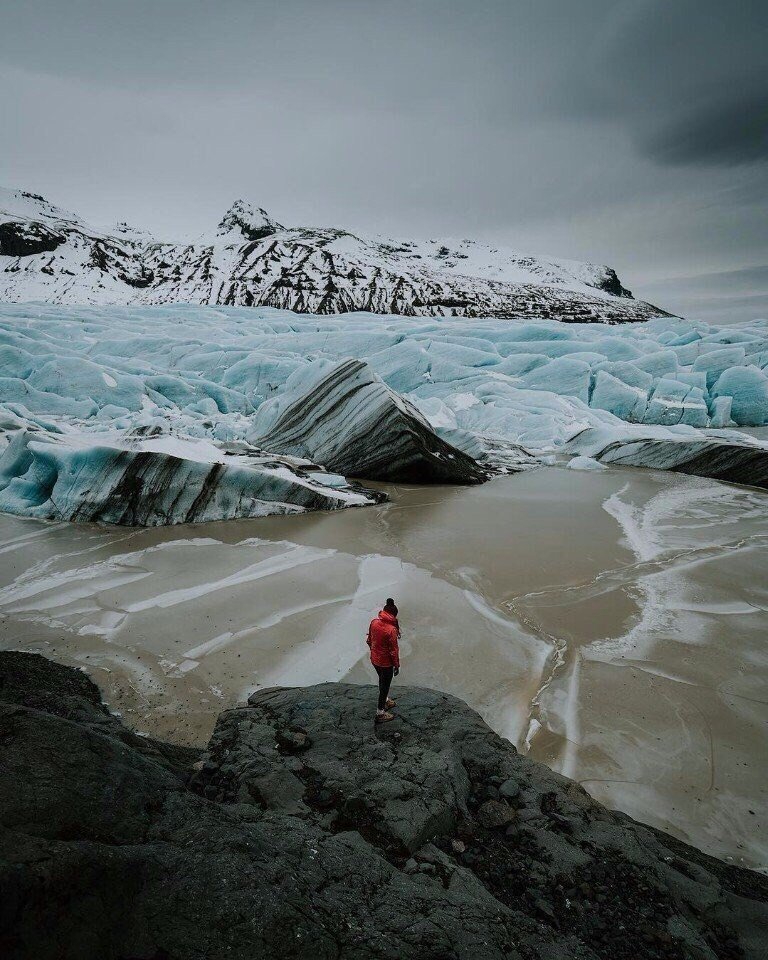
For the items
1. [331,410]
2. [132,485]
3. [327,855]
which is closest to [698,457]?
[331,410]

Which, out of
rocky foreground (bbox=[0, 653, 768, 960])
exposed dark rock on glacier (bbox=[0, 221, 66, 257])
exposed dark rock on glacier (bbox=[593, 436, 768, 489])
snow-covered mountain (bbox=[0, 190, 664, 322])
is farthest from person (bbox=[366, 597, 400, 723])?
exposed dark rock on glacier (bbox=[0, 221, 66, 257])

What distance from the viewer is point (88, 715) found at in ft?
9.46

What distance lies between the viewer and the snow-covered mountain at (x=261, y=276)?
69.7m

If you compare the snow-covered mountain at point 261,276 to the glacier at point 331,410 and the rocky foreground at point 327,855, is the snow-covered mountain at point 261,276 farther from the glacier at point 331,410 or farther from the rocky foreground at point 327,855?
the rocky foreground at point 327,855

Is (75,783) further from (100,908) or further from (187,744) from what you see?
(187,744)

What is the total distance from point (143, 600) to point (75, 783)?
3.79m

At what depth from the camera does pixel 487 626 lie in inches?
197

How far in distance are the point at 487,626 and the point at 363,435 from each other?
707cm

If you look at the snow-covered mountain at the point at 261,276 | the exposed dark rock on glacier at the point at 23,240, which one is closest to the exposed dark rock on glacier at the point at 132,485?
the snow-covered mountain at the point at 261,276

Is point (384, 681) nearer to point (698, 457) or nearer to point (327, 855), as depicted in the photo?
point (327, 855)

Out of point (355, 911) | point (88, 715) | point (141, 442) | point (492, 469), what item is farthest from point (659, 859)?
point (492, 469)

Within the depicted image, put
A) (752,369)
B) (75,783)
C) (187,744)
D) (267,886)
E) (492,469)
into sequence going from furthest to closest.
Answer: (752,369)
(492,469)
(187,744)
(75,783)
(267,886)

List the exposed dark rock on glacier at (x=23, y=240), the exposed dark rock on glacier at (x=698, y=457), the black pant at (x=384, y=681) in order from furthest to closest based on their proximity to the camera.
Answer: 1. the exposed dark rock on glacier at (x=23, y=240)
2. the exposed dark rock on glacier at (x=698, y=457)
3. the black pant at (x=384, y=681)

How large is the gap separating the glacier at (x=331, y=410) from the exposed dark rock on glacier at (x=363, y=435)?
37mm
